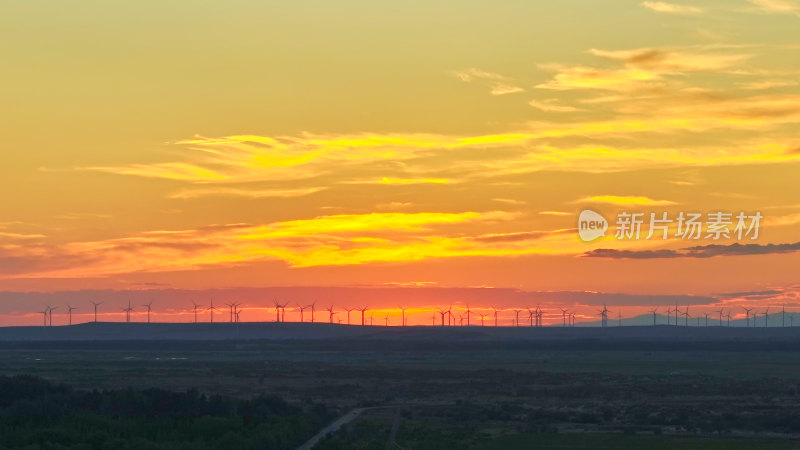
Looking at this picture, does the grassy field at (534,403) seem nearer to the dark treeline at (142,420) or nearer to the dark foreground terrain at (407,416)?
the dark foreground terrain at (407,416)

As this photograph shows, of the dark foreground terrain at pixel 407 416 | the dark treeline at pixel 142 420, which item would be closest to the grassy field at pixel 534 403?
the dark foreground terrain at pixel 407 416

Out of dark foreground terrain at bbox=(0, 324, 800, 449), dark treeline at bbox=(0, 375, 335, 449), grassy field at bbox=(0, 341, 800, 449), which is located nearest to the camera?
dark treeline at bbox=(0, 375, 335, 449)

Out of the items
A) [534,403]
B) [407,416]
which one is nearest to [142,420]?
[407,416]

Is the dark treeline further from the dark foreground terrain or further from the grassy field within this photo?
the grassy field

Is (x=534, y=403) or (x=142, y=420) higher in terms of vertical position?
(x=142, y=420)

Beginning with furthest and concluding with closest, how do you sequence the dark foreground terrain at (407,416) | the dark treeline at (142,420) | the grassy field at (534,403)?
the grassy field at (534,403)
the dark foreground terrain at (407,416)
the dark treeline at (142,420)

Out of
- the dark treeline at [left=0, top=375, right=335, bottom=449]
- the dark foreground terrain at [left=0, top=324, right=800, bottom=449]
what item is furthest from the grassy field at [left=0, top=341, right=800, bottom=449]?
the dark treeline at [left=0, top=375, right=335, bottom=449]

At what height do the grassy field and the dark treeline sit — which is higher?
the dark treeline

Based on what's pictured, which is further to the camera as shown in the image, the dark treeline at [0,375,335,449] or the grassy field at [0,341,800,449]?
the grassy field at [0,341,800,449]

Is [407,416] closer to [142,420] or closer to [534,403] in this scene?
[534,403]
